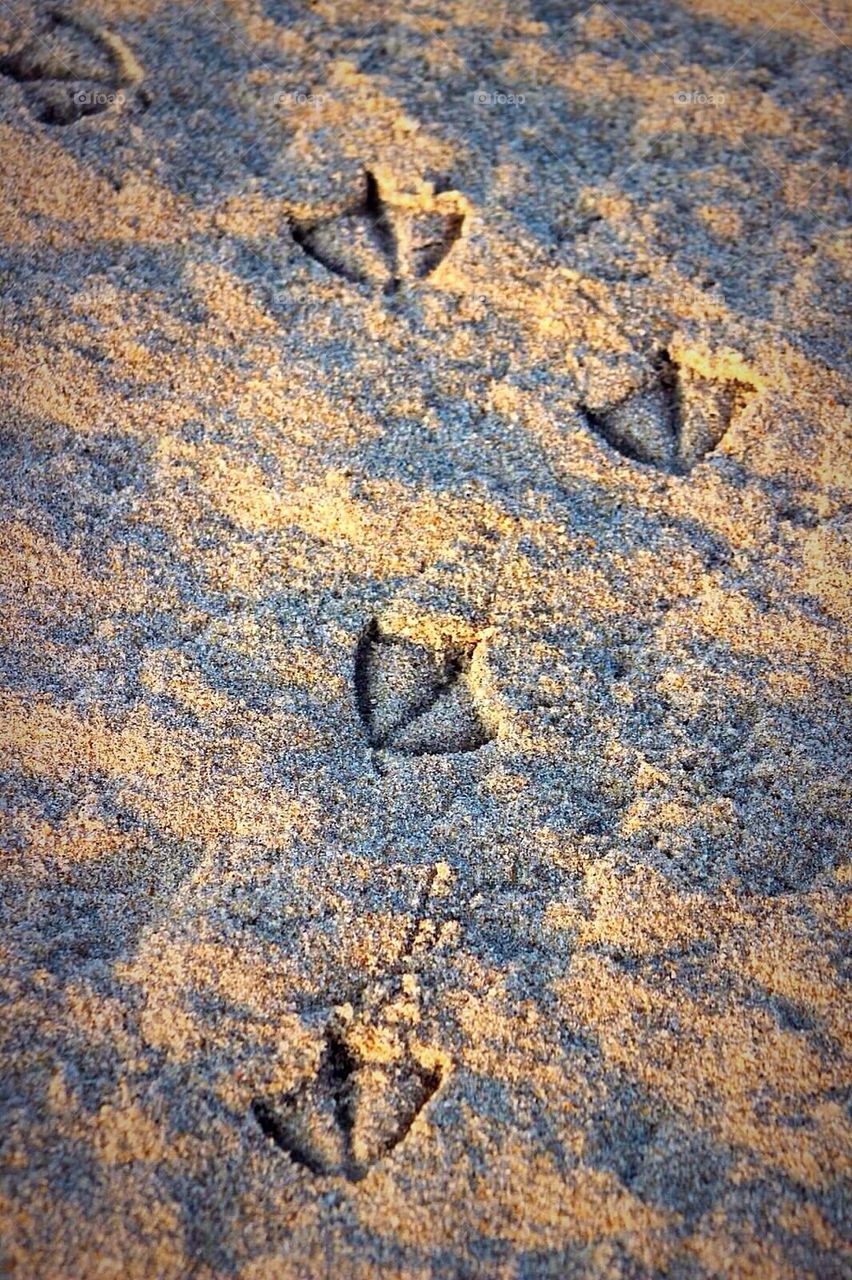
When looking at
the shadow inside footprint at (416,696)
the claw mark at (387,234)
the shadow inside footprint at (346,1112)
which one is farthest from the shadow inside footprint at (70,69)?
the shadow inside footprint at (346,1112)

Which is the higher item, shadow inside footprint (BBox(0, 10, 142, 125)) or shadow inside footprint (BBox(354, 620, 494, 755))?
shadow inside footprint (BBox(0, 10, 142, 125))

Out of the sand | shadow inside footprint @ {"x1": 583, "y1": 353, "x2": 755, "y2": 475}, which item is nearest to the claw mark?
the sand

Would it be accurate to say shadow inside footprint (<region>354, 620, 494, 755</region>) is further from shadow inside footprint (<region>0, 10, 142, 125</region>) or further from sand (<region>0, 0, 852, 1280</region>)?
shadow inside footprint (<region>0, 10, 142, 125</region>)

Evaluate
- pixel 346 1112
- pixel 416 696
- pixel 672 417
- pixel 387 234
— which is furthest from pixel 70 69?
pixel 346 1112

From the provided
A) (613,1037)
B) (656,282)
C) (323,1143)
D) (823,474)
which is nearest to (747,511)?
(823,474)

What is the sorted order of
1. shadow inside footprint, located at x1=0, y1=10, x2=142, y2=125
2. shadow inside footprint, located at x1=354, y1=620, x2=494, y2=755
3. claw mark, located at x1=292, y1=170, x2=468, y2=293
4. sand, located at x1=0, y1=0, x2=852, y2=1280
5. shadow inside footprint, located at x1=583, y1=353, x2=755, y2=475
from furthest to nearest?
shadow inside footprint, located at x1=0, y1=10, x2=142, y2=125 → claw mark, located at x1=292, y1=170, x2=468, y2=293 → shadow inside footprint, located at x1=583, y1=353, x2=755, y2=475 → shadow inside footprint, located at x1=354, y1=620, x2=494, y2=755 → sand, located at x1=0, y1=0, x2=852, y2=1280

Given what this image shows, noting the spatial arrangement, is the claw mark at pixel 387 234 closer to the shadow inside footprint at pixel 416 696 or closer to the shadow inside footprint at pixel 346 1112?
the shadow inside footprint at pixel 416 696

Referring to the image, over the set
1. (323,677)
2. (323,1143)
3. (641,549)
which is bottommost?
(323,1143)

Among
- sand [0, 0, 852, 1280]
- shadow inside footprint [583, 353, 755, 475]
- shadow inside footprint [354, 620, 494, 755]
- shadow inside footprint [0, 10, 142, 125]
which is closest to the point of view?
sand [0, 0, 852, 1280]

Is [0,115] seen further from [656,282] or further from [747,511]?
[747,511]
